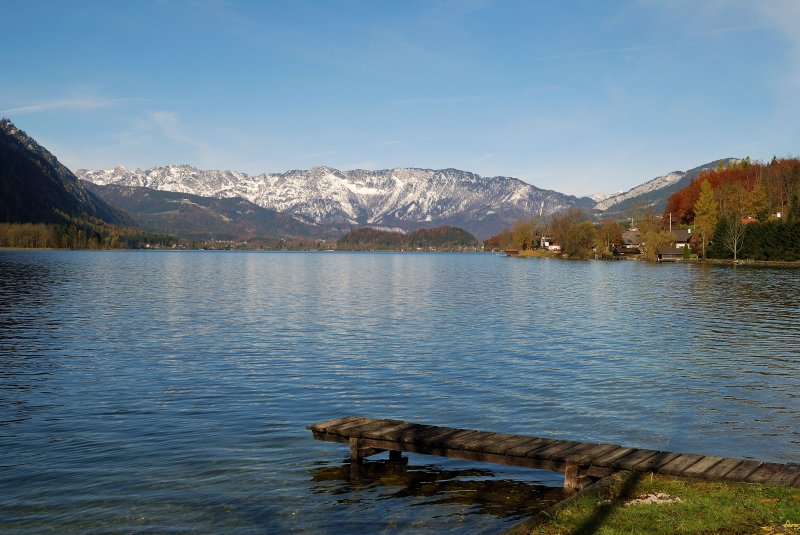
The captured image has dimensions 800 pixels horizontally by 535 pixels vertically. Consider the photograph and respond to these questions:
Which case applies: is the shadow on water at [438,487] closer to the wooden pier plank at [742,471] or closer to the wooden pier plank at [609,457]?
the wooden pier plank at [609,457]

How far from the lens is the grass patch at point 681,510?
13.1 m

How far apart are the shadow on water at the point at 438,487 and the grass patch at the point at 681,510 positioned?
2431 millimetres

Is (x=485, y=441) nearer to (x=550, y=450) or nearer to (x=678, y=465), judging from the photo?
(x=550, y=450)

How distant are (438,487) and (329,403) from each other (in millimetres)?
9896

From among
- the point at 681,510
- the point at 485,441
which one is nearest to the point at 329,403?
the point at 485,441

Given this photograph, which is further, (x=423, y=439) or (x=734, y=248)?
(x=734, y=248)

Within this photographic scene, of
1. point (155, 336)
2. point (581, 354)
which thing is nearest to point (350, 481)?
point (581, 354)

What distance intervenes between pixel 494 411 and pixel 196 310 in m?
44.4

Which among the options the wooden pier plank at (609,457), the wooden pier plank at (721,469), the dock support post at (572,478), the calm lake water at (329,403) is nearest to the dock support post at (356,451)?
the calm lake water at (329,403)

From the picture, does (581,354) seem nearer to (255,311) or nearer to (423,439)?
(423,439)

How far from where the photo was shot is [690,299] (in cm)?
7762

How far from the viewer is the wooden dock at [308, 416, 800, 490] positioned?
16.6 meters

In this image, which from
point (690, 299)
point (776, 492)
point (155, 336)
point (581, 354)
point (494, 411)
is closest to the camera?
point (776, 492)

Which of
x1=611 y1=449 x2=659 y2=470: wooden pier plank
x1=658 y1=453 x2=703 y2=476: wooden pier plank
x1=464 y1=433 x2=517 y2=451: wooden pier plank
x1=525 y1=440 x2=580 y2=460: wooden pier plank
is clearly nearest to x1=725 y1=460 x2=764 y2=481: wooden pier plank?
x1=658 y1=453 x2=703 y2=476: wooden pier plank
